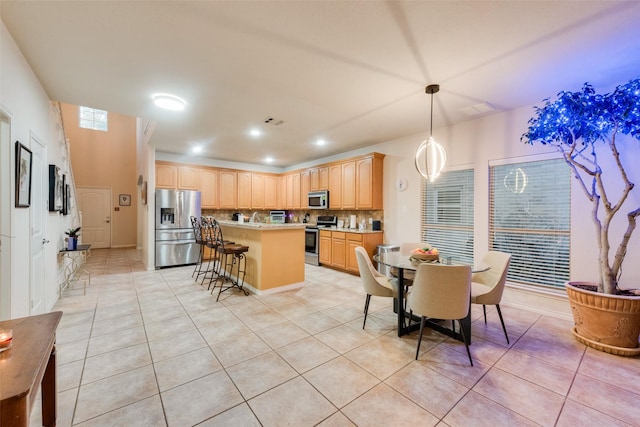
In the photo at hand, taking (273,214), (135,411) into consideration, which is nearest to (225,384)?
(135,411)

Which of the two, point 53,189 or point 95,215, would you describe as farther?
point 95,215

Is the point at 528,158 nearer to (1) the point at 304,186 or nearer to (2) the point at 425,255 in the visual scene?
(2) the point at 425,255

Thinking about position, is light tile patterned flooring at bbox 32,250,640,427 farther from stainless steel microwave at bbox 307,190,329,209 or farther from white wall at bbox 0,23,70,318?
stainless steel microwave at bbox 307,190,329,209

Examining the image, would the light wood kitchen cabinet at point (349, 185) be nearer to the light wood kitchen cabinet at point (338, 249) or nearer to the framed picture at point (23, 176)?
the light wood kitchen cabinet at point (338, 249)

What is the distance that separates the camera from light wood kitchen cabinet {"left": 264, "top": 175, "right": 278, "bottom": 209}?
7.72m

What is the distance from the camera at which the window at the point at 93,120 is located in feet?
28.0

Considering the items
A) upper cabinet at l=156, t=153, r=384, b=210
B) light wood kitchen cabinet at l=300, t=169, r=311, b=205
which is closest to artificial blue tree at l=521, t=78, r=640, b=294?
upper cabinet at l=156, t=153, r=384, b=210

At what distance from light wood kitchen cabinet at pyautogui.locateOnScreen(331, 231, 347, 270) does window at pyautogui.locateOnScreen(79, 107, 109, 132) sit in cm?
877

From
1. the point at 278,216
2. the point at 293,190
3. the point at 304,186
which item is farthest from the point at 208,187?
the point at 304,186

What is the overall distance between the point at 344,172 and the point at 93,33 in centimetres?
442

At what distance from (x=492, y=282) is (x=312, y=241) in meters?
3.91

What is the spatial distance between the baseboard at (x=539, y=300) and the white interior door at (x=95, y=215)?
10.8 meters

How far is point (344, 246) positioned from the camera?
17.8ft

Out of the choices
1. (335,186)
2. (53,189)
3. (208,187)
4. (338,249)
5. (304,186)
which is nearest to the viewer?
(53,189)
